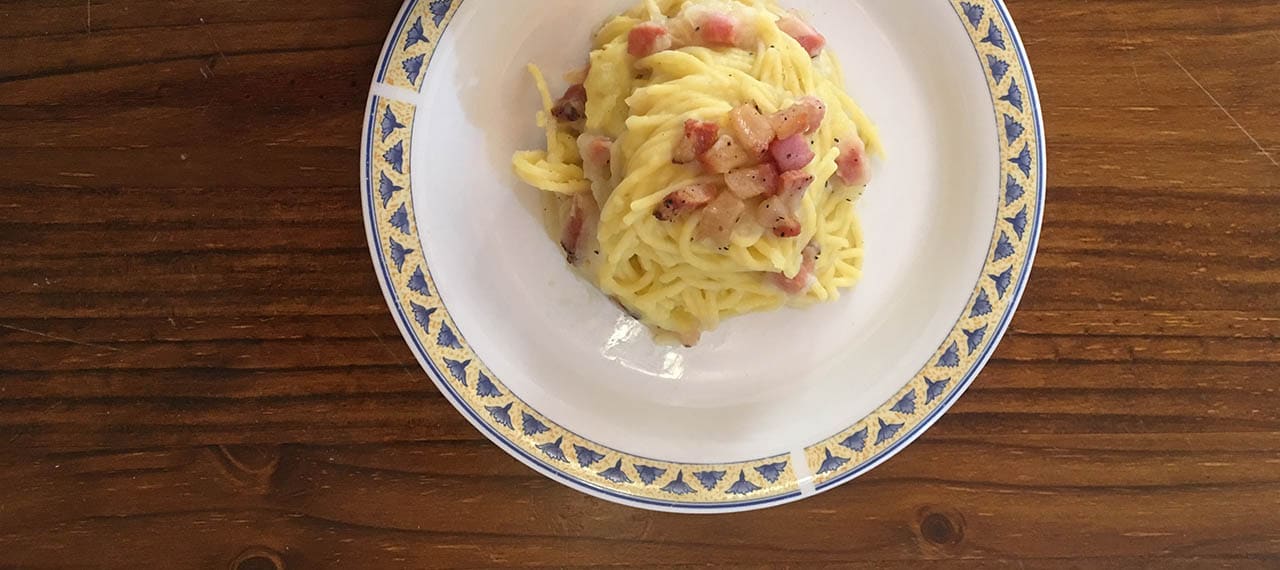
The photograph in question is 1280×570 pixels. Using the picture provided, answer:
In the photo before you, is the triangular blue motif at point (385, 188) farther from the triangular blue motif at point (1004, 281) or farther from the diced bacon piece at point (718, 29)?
the triangular blue motif at point (1004, 281)

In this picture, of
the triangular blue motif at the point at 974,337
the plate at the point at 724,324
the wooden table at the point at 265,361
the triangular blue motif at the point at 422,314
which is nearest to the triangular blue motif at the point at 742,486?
the plate at the point at 724,324

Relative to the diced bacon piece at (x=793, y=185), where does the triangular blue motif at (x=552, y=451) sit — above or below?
below

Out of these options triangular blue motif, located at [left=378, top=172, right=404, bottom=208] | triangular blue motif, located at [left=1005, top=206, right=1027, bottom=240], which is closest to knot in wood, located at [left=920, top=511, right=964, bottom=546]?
triangular blue motif, located at [left=1005, top=206, right=1027, bottom=240]

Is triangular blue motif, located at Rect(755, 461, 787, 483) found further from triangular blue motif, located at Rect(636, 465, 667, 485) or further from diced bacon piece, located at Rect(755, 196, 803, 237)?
diced bacon piece, located at Rect(755, 196, 803, 237)

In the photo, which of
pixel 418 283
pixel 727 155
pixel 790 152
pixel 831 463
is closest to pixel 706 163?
pixel 727 155

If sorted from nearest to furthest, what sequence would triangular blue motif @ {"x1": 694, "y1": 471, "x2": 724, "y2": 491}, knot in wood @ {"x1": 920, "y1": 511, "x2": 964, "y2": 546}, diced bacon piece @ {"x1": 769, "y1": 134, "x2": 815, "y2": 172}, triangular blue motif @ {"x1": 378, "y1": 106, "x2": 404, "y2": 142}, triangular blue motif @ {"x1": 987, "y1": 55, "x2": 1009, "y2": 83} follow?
1. diced bacon piece @ {"x1": 769, "y1": 134, "x2": 815, "y2": 172}
2. triangular blue motif @ {"x1": 378, "y1": 106, "x2": 404, "y2": 142}
3. triangular blue motif @ {"x1": 694, "y1": 471, "x2": 724, "y2": 491}
4. triangular blue motif @ {"x1": 987, "y1": 55, "x2": 1009, "y2": 83}
5. knot in wood @ {"x1": 920, "y1": 511, "x2": 964, "y2": 546}

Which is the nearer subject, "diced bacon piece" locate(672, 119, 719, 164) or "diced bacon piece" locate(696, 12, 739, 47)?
"diced bacon piece" locate(672, 119, 719, 164)

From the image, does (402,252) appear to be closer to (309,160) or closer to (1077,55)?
(309,160)
